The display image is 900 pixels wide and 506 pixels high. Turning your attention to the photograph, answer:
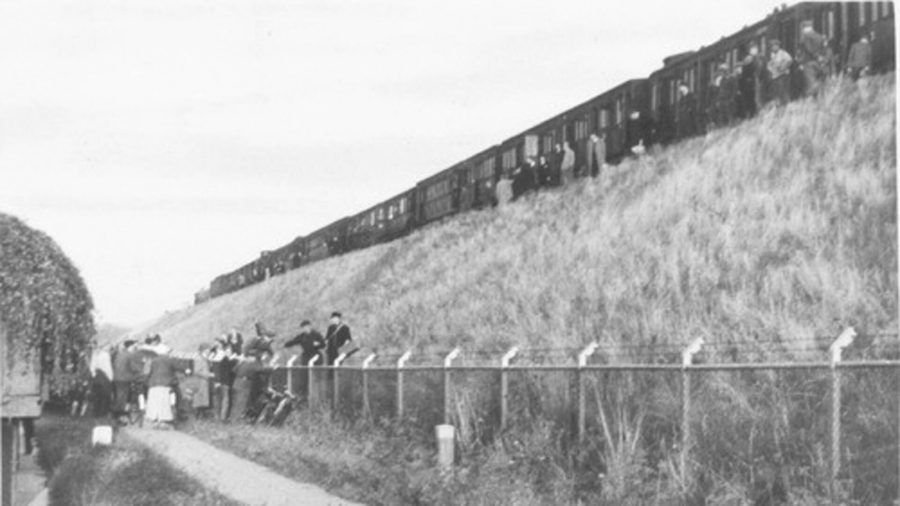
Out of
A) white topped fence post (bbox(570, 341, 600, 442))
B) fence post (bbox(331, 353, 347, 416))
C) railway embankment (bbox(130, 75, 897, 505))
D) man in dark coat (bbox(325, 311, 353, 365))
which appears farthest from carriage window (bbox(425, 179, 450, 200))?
white topped fence post (bbox(570, 341, 600, 442))

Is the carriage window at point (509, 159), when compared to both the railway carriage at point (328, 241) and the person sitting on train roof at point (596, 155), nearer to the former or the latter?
the person sitting on train roof at point (596, 155)

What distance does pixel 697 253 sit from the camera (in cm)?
2027

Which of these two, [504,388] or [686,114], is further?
[686,114]

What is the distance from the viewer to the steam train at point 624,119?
2577cm

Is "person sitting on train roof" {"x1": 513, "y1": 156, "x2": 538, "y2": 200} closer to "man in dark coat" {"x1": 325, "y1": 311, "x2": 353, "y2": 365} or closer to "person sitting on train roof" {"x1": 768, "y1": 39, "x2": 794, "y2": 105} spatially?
"person sitting on train roof" {"x1": 768, "y1": 39, "x2": 794, "y2": 105}

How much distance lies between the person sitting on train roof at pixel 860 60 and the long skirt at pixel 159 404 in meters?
11.3

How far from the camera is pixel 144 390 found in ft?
90.6

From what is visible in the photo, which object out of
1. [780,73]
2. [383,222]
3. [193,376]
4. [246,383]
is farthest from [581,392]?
[383,222]

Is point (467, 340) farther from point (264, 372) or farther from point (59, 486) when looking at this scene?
point (59, 486)

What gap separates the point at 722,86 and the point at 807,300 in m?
14.0

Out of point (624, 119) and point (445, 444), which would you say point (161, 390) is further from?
point (624, 119)

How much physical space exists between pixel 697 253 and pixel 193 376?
1119 cm

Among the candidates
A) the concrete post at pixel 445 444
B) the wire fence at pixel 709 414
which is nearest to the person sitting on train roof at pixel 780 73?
the wire fence at pixel 709 414

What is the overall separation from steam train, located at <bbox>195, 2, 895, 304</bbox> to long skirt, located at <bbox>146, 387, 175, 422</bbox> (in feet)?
35.7
